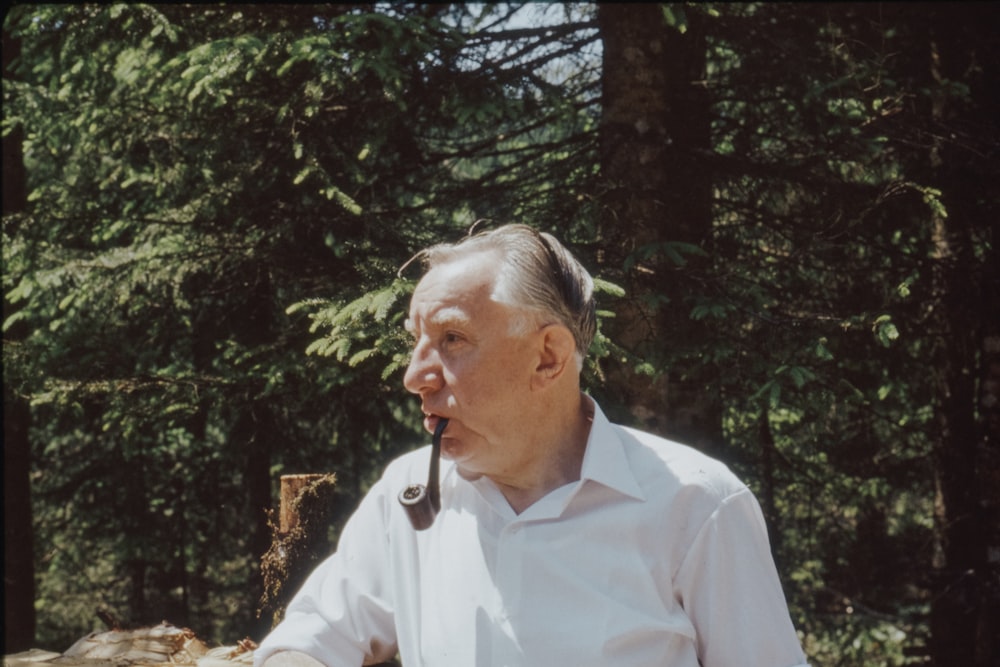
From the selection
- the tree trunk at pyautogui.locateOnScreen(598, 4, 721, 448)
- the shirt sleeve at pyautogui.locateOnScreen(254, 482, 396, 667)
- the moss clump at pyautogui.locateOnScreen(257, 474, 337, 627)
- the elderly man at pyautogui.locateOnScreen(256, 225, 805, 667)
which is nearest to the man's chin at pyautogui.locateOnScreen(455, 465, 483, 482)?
the elderly man at pyautogui.locateOnScreen(256, 225, 805, 667)

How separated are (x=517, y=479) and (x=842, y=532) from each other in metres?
7.34

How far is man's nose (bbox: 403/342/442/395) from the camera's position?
7.16 ft

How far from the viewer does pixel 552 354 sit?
7.33 ft

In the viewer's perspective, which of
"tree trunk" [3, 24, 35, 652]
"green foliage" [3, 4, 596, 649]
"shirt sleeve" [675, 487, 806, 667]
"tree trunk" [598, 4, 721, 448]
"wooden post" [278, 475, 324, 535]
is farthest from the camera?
"tree trunk" [3, 24, 35, 652]

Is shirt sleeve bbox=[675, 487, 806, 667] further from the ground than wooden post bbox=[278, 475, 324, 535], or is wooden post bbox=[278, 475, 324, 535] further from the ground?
shirt sleeve bbox=[675, 487, 806, 667]

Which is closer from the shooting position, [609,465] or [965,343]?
[609,465]

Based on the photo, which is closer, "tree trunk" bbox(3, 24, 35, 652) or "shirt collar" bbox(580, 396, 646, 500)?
"shirt collar" bbox(580, 396, 646, 500)

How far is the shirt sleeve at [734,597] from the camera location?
1.99 meters

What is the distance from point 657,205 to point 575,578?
3805 millimetres

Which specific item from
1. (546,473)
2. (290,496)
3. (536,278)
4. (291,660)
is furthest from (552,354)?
(290,496)

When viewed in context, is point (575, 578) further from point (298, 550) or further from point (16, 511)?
point (16, 511)

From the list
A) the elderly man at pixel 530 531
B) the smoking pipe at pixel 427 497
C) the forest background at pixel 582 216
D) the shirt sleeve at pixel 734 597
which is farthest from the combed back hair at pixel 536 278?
the forest background at pixel 582 216

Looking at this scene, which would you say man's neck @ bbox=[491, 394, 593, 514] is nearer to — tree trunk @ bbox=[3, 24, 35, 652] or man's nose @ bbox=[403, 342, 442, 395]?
man's nose @ bbox=[403, 342, 442, 395]

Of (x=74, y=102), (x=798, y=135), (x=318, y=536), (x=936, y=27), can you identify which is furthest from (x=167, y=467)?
(x=936, y=27)
